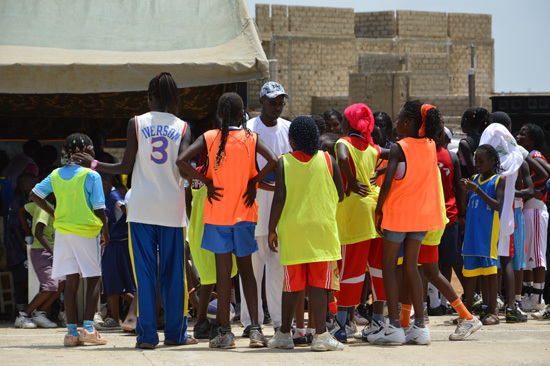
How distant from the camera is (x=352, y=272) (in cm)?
718

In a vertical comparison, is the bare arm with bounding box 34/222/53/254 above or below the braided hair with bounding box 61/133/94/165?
below

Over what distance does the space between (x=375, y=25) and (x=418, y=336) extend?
150 feet

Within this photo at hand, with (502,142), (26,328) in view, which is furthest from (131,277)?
(502,142)

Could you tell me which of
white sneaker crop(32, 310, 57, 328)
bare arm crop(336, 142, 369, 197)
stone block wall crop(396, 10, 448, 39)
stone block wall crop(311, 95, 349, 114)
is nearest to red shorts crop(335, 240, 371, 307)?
bare arm crop(336, 142, 369, 197)

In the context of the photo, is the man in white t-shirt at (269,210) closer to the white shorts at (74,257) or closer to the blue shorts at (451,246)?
the white shorts at (74,257)

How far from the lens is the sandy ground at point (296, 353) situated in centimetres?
602

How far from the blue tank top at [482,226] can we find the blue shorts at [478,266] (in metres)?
0.06

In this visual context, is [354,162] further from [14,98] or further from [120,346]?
[14,98]

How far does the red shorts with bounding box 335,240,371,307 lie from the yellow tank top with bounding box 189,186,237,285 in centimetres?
86

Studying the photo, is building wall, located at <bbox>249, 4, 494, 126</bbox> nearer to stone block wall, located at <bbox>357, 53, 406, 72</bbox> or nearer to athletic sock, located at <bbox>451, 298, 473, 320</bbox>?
stone block wall, located at <bbox>357, 53, 406, 72</bbox>

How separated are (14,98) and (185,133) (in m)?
4.54

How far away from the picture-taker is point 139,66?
882cm

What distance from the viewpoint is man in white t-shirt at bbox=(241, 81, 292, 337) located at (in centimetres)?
732

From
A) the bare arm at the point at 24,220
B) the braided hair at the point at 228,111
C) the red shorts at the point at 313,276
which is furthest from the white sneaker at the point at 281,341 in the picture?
the bare arm at the point at 24,220
